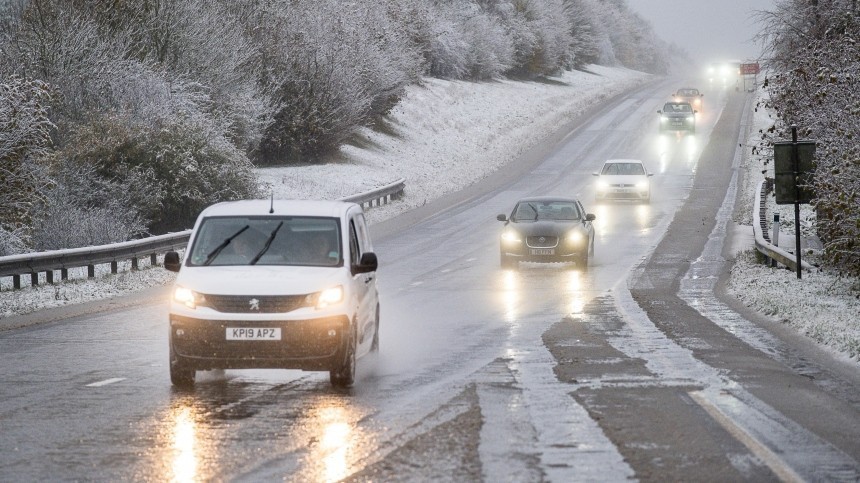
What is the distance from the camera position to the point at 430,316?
740 inches

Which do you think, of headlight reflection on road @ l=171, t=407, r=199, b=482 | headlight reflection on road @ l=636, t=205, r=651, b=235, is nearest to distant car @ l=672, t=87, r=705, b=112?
headlight reflection on road @ l=636, t=205, r=651, b=235

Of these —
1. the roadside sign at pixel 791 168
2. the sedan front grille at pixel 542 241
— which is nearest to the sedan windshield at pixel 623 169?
the sedan front grille at pixel 542 241

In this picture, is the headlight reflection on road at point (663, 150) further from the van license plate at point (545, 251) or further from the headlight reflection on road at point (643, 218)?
the van license plate at point (545, 251)

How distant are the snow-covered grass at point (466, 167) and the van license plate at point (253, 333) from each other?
652 cm

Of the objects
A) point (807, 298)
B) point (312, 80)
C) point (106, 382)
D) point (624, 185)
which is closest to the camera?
Result: point (106, 382)

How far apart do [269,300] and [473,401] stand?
210 cm

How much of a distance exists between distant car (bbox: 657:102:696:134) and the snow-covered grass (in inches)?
147

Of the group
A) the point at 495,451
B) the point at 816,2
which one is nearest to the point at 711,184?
the point at 816,2

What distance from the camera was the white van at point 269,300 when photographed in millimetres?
11320

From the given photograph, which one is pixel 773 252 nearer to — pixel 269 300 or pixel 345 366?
pixel 345 366

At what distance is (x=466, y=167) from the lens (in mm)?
58625

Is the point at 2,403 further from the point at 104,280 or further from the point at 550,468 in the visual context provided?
the point at 104,280

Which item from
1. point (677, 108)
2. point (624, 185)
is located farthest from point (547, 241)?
point (677, 108)

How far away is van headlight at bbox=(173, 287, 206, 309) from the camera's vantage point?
11516mm
